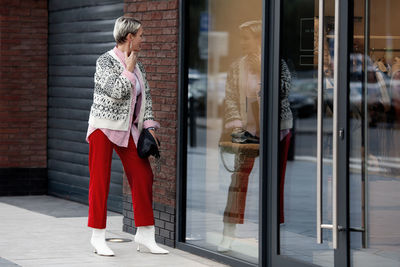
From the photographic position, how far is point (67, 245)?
8.64 metres

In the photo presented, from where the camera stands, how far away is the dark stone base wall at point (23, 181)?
12.5 metres

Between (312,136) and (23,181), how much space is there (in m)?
6.61

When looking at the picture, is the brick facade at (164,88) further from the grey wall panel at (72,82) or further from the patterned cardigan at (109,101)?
the grey wall panel at (72,82)

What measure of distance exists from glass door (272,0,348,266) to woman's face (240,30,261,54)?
0.36 m

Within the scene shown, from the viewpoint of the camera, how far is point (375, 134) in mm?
6234

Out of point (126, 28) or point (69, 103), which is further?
point (69, 103)

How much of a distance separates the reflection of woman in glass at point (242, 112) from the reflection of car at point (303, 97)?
36cm

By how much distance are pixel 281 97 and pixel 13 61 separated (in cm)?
608

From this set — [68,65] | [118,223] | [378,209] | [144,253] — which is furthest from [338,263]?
[68,65]

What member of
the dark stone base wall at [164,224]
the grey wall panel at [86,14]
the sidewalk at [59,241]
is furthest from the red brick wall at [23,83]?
the dark stone base wall at [164,224]

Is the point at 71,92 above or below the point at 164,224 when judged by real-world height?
above

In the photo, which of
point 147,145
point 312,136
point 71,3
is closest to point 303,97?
point 312,136

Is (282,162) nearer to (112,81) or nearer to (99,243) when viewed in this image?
(112,81)

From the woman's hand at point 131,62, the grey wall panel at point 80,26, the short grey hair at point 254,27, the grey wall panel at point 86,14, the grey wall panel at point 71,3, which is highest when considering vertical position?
the grey wall panel at point 71,3
